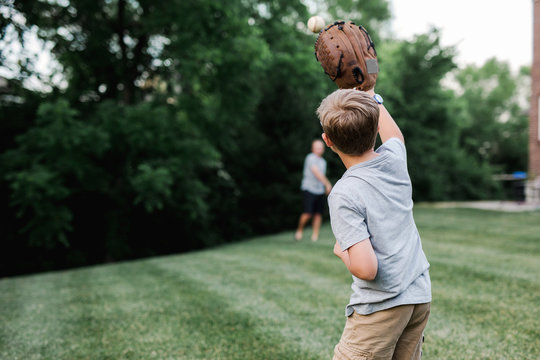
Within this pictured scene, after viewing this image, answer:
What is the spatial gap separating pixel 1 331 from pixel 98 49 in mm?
10684

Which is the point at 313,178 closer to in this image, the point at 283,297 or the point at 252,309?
the point at 283,297

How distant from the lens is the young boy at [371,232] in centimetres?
175

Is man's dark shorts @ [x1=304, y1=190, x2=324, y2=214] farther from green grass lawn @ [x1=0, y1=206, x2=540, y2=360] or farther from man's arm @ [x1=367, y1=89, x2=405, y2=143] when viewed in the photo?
man's arm @ [x1=367, y1=89, x2=405, y2=143]

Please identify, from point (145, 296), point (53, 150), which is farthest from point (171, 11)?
point (145, 296)

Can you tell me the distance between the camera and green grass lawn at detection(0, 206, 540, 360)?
371 cm

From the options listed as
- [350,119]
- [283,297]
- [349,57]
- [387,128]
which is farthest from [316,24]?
[283,297]

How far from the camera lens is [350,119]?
1749 mm

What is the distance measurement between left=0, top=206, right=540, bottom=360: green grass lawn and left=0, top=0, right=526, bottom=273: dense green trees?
4172mm

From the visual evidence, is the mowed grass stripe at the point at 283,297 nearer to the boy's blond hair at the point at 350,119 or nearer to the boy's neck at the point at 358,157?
the boy's neck at the point at 358,157

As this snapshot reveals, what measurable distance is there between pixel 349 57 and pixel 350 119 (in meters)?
0.61

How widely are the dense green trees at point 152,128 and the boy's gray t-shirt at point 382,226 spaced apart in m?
9.65

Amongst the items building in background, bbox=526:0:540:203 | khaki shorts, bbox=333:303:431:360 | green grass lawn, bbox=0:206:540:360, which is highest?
building in background, bbox=526:0:540:203

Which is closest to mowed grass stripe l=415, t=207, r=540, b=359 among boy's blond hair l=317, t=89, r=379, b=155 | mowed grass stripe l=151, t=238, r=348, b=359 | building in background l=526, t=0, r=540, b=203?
mowed grass stripe l=151, t=238, r=348, b=359

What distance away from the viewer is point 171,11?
39.4ft
